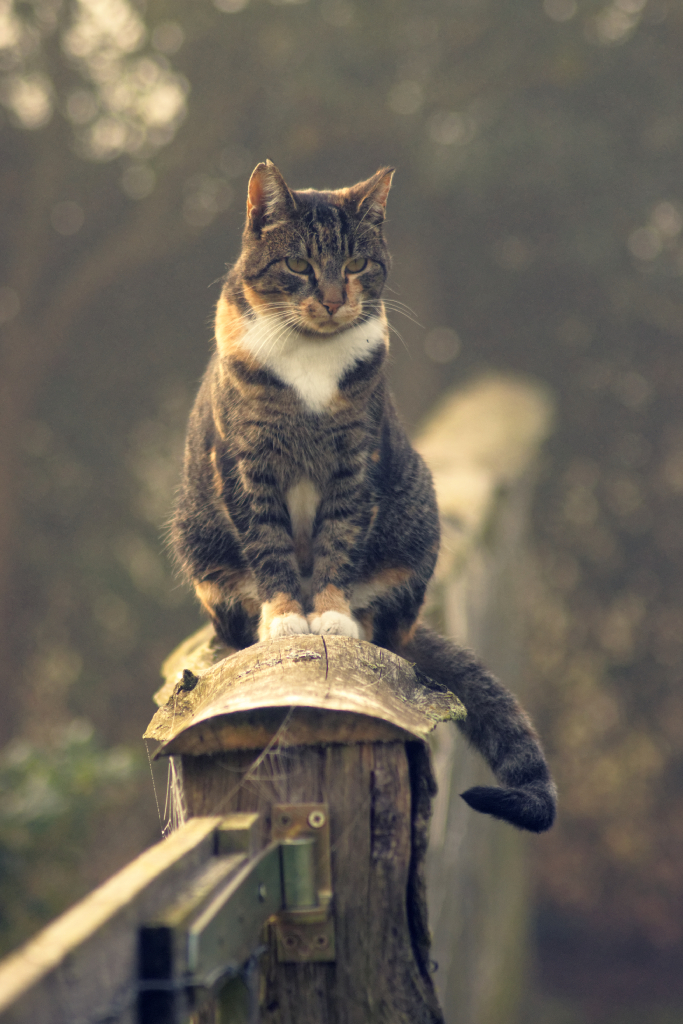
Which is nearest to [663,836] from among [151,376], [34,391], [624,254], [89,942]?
[624,254]

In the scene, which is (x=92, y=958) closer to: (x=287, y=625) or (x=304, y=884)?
(x=304, y=884)

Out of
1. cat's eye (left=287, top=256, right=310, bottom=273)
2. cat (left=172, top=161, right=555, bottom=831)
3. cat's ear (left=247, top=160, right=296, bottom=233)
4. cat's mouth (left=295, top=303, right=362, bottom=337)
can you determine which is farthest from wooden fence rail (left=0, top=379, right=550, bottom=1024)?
cat's ear (left=247, top=160, right=296, bottom=233)

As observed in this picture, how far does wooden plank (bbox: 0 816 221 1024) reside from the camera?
0.71 metres

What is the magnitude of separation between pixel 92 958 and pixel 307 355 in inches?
65.9

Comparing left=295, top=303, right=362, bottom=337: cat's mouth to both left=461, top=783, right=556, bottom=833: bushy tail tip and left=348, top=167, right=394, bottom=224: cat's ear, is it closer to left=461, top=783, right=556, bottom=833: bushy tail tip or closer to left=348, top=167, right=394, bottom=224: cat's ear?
left=348, top=167, right=394, bottom=224: cat's ear

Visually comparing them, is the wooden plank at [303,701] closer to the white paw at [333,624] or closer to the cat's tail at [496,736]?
the cat's tail at [496,736]

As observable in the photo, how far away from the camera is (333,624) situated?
1.99 m

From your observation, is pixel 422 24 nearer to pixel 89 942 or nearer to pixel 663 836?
pixel 663 836

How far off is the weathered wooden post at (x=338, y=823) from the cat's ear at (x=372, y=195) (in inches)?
59.1

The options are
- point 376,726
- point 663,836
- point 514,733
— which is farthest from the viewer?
point 663,836

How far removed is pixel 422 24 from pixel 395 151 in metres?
1.05

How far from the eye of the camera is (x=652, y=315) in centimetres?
762

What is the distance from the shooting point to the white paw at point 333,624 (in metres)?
1.97

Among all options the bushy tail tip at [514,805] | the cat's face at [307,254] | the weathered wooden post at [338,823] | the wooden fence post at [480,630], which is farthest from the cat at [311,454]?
the weathered wooden post at [338,823]
